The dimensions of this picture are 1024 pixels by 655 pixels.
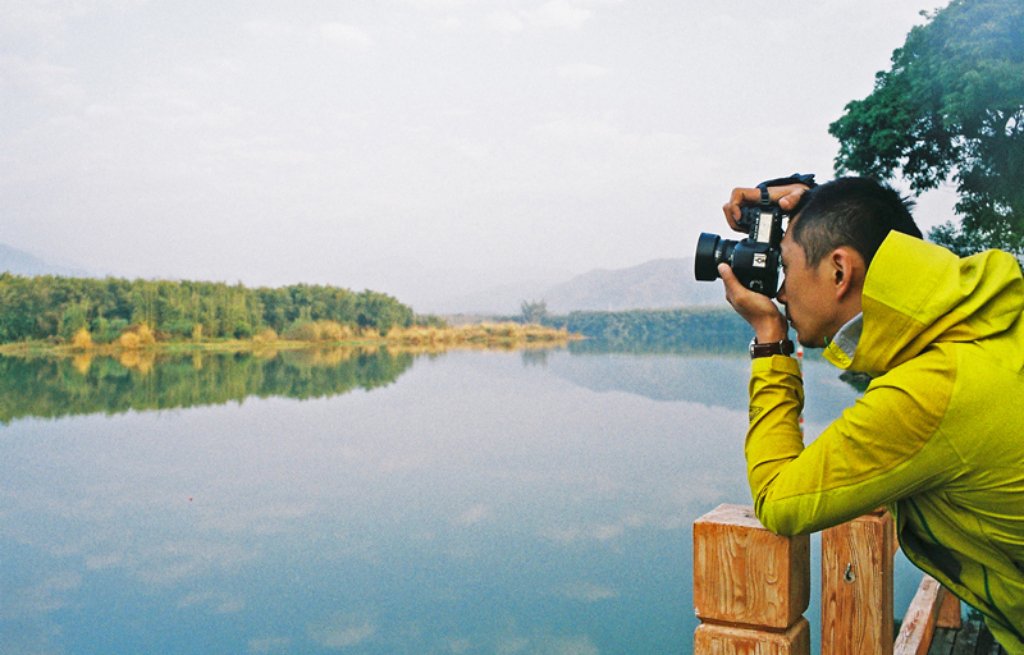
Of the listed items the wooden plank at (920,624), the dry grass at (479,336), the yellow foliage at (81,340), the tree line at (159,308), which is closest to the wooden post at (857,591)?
the wooden plank at (920,624)

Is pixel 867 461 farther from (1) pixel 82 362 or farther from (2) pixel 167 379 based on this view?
(1) pixel 82 362

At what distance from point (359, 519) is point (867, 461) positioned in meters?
5.05

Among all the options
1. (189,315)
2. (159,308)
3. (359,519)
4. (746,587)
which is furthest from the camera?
(189,315)

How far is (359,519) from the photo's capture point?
551cm

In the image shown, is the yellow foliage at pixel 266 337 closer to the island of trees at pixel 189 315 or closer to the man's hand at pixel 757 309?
the island of trees at pixel 189 315

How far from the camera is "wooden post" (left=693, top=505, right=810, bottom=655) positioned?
878mm

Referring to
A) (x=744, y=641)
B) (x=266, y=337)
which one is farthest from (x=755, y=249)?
(x=266, y=337)

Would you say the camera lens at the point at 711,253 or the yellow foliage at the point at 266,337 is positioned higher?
the camera lens at the point at 711,253

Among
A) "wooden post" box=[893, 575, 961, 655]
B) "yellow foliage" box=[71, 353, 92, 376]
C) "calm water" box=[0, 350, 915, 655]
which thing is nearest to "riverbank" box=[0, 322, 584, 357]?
"yellow foliage" box=[71, 353, 92, 376]

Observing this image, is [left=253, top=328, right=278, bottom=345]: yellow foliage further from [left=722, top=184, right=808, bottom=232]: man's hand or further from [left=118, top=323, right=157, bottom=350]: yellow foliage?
[left=722, top=184, right=808, bottom=232]: man's hand

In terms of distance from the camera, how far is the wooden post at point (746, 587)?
88cm

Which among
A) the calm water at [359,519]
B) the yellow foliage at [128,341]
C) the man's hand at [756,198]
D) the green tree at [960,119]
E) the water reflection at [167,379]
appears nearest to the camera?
the man's hand at [756,198]

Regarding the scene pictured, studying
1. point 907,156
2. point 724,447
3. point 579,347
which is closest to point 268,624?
point 724,447

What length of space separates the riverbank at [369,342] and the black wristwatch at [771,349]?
18954 mm
